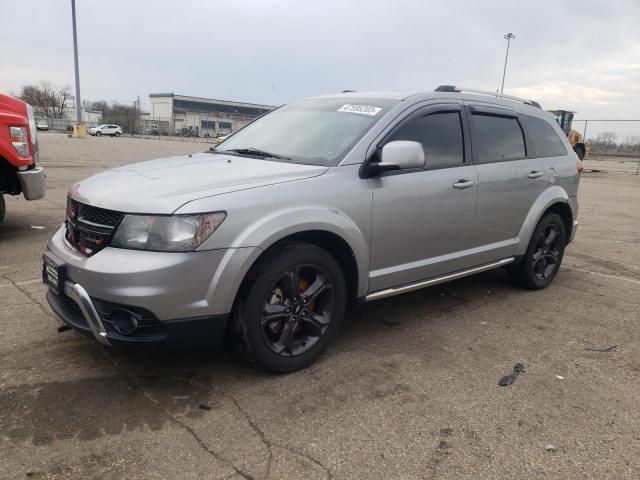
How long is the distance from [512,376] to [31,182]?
521 centimetres

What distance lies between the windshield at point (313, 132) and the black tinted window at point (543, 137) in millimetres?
1842

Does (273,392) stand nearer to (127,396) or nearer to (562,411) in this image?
(127,396)

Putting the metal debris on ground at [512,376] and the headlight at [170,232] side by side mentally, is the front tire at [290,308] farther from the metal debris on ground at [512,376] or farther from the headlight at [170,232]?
the metal debris on ground at [512,376]

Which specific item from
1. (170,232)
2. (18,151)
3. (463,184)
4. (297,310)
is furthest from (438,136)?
(18,151)

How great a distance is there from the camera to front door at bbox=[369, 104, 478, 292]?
3.53 meters

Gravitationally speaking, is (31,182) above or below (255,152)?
below

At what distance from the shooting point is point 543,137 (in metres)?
5.06

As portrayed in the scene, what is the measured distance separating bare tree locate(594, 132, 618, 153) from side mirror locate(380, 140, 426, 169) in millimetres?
27593

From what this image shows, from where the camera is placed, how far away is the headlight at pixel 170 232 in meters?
2.67

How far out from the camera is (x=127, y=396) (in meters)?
2.86

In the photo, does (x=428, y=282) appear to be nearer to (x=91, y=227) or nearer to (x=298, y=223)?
(x=298, y=223)

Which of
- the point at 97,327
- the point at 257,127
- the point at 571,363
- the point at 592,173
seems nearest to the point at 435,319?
the point at 571,363

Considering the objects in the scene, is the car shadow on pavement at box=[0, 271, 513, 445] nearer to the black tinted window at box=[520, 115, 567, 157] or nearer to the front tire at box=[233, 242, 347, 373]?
the front tire at box=[233, 242, 347, 373]

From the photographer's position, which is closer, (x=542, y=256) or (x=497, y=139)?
(x=497, y=139)
